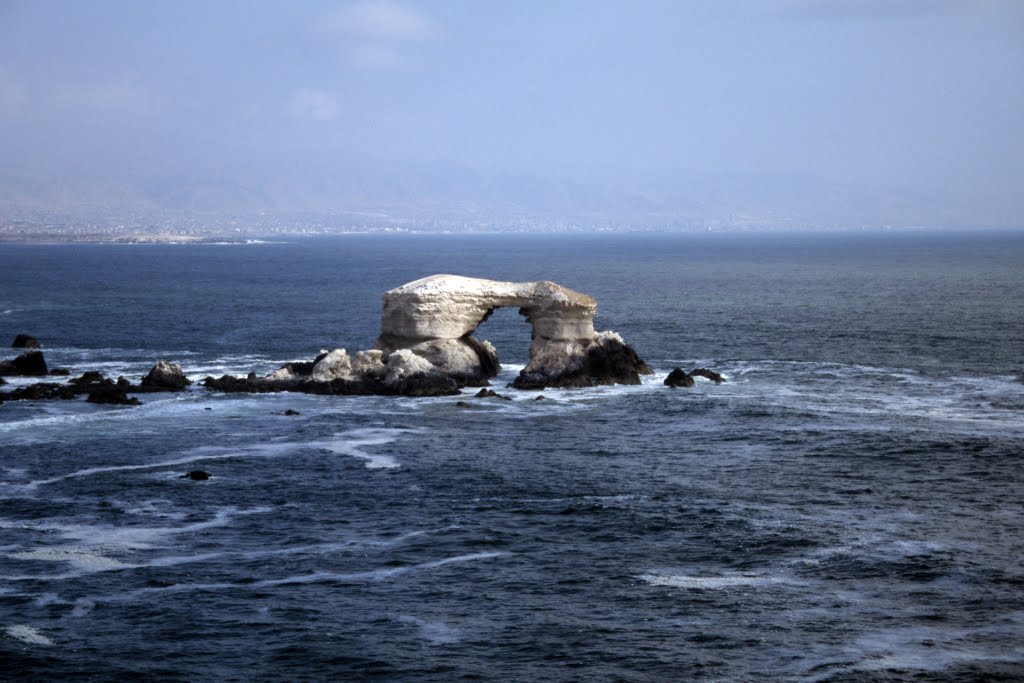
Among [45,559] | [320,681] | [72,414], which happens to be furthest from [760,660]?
[72,414]

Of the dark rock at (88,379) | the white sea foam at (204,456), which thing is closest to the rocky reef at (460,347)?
the dark rock at (88,379)

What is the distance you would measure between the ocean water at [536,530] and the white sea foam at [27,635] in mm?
105

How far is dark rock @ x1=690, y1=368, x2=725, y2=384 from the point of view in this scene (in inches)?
2719

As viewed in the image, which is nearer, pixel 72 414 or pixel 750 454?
pixel 750 454

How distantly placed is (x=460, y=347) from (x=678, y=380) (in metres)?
12.4

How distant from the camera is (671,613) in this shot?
1265 inches

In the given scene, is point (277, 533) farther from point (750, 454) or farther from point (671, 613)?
point (750, 454)

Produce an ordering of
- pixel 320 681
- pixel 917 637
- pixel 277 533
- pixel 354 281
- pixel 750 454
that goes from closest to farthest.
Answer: pixel 320 681 < pixel 917 637 < pixel 277 533 < pixel 750 454 < pixel 354 281

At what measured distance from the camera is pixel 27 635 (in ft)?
100

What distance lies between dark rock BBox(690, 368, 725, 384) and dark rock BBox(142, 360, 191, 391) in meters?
28.8

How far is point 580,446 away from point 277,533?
16.9 meters

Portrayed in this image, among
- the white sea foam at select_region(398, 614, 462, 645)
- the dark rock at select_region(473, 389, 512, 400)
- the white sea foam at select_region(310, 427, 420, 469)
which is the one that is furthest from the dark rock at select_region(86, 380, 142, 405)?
the white sea foam at select_region(398, 614, 462, 645)

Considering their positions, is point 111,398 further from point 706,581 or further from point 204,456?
point 706,581

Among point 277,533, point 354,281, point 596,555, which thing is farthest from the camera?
point 354,281
